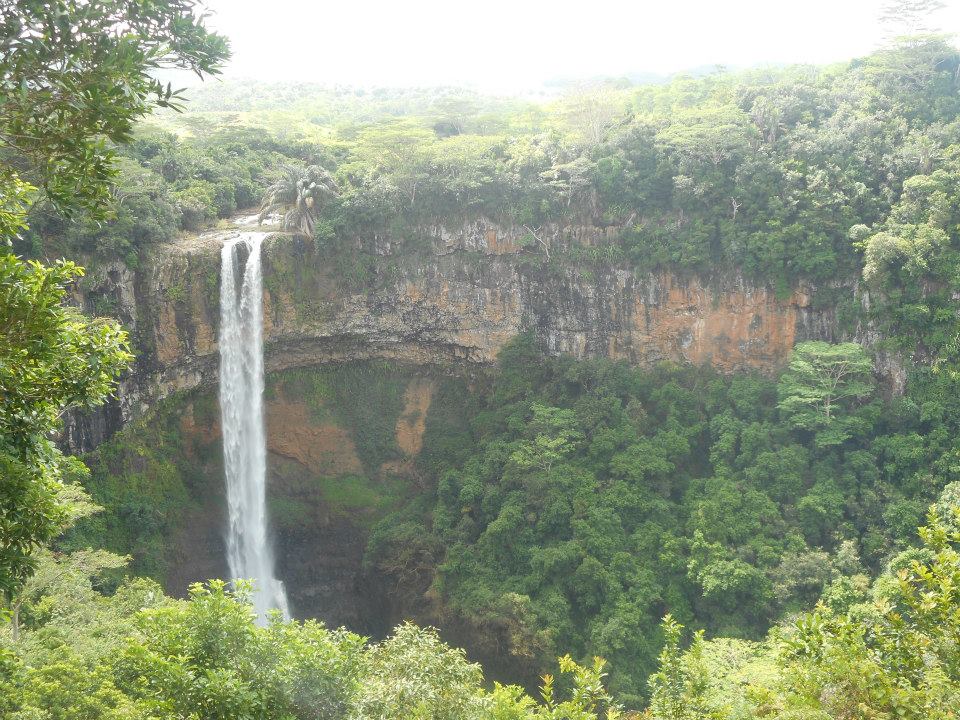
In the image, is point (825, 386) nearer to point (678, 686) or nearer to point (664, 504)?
point (664, 504)

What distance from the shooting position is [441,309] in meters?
21.7

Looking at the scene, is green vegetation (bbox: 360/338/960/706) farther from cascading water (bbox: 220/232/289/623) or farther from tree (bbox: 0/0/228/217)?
tree (bbox: 0/0/228/217)

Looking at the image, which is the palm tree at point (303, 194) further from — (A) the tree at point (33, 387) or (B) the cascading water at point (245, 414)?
(A) the tree at point (33, 387)

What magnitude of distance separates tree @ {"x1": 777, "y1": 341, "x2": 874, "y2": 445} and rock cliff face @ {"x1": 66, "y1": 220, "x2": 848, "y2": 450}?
52.3 inches

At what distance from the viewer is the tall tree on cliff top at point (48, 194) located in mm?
4340

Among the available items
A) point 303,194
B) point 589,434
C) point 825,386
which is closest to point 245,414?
point 303,194

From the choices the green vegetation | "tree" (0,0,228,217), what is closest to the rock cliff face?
the green vegetation

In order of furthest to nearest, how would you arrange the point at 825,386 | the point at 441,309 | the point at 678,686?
the point at 441,309 → the point at 825,386 → the point at 678,686

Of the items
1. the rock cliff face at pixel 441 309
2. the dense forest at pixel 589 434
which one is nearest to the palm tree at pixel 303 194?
the dense forest at pixel 589 434

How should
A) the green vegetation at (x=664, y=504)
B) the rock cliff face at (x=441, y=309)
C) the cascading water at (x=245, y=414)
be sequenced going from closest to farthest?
the green vegetation at (x=664, y=504)
the rock cliff face at (x=441, y=309)
the cascading water at (x=245, y=414)

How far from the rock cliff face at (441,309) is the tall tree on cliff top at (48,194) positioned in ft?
46.7

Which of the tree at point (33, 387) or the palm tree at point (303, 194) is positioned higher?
the palm tree at point (303, 194)

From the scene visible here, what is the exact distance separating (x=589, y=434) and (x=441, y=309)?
18.8 ft

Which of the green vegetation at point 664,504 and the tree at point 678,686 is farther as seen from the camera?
the green vegetation at point 664,504
